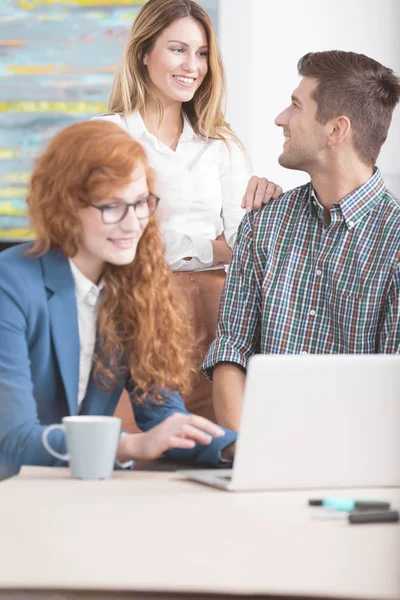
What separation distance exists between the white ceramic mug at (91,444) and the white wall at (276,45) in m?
2.47

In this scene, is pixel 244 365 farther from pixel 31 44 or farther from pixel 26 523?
pixel 31 44

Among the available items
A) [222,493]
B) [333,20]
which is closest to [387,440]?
[222,493]

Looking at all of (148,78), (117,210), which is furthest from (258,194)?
(117,210)

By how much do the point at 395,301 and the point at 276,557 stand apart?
1.16 m

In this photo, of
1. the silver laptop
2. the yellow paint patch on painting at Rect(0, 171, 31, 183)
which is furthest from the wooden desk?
the yellow paint patch on painting at Rect(0, 171, 31, 183)

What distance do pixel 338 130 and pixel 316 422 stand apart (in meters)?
1.10

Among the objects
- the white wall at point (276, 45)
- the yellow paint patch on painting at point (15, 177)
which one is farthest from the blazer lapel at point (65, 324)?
the yellow paint patch on painting at point (15, 177)

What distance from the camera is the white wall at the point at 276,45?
3.60 m

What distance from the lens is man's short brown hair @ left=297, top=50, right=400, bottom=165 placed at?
2098 millimetres

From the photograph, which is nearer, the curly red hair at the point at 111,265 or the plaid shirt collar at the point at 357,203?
the curly red hair at the point at 111,265

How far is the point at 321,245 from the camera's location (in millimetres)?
2076

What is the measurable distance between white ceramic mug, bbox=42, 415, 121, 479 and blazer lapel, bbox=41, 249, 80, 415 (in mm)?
250

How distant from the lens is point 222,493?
116 cm

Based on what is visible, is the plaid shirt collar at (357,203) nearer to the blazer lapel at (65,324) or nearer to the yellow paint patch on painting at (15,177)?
the blazer lapel at (65,324)
